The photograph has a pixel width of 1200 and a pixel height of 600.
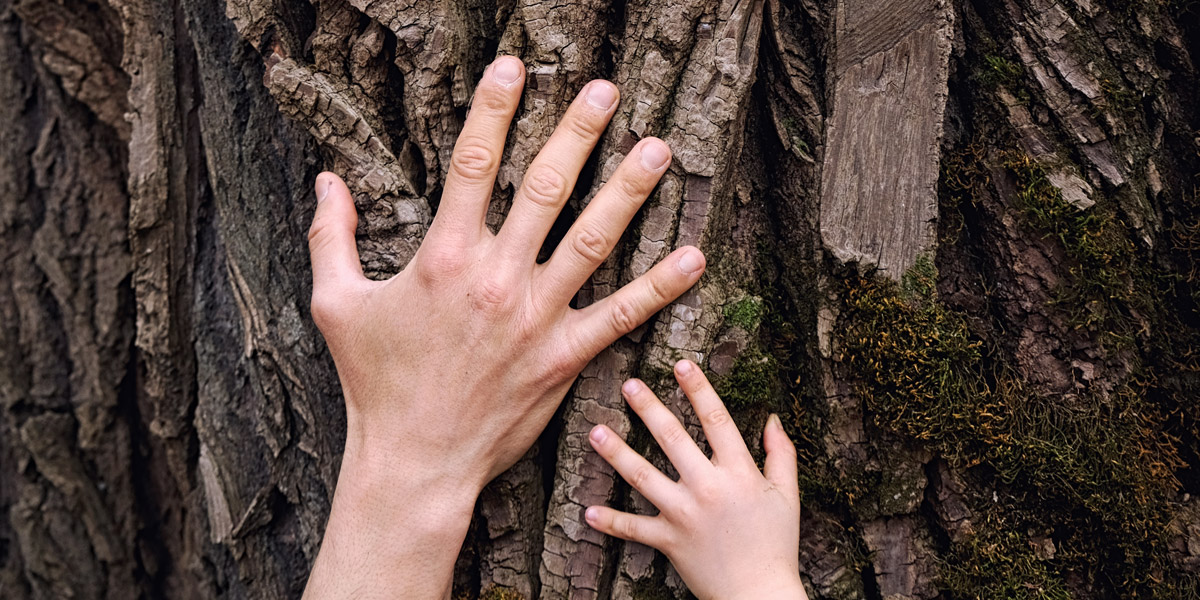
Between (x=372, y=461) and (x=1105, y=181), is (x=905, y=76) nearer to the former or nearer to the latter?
(x=1105, y=181)

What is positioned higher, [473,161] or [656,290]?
[473,161]

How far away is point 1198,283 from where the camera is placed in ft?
6.40

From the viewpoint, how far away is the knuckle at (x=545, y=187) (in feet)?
6.13

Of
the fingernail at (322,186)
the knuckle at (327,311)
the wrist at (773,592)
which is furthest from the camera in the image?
the fingernail at (322,186)

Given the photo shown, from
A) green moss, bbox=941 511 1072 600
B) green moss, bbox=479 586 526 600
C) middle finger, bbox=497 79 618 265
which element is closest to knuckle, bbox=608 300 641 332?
middle finger, bbox=497 79 618 265

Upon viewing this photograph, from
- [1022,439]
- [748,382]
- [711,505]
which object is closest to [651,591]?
[711,505]

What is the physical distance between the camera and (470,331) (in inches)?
73.3

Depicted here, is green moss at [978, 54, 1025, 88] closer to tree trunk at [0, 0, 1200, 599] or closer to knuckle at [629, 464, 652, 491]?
tree trunk at [0, 0, 1200, 599]

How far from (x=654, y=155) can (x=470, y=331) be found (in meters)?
0.74

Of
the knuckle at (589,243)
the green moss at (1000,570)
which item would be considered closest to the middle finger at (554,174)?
the knuckle at (589,243)

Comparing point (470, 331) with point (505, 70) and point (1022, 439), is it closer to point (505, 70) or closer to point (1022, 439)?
point (505, 70)

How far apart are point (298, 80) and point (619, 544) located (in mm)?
1791

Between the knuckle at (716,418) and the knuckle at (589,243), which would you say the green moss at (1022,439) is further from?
the knuckle at (589,243)

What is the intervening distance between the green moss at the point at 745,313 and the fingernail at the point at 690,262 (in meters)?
0.21
